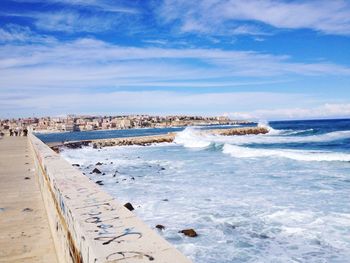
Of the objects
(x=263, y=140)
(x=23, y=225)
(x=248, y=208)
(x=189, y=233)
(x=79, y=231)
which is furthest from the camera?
(x=263, y=140)

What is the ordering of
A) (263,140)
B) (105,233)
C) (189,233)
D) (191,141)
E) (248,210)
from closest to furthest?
(105,233) < (189,233) < (248,210) < (191,141) < (263,140)

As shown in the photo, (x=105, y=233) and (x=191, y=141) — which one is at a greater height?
(x=105, y=233)

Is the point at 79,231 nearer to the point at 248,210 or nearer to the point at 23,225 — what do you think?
the point at 23,225

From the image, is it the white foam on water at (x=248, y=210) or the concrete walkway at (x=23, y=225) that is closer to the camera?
the concrete walkway at (x=23, y=225)

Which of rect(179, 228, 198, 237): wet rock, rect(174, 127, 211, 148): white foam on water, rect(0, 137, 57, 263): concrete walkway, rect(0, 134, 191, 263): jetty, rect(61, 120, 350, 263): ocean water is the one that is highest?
rect(0, 134, 191, 263): jetty

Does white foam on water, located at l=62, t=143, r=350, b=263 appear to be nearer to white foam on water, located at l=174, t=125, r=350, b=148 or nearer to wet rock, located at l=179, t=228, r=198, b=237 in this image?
wet rock, located at l=179, t=228, r=198, b=237

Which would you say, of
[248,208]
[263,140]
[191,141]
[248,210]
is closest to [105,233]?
[248,210]

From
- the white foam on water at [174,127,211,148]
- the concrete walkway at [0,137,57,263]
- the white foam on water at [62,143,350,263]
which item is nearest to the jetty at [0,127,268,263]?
the concrete walkway at [0,137,57,263]

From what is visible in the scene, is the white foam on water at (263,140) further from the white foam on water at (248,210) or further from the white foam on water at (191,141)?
the white foam on water at (248,210)

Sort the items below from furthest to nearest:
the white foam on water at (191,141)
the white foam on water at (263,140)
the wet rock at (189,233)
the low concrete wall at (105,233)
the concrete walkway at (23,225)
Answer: the white foam on water at (263,140) → the white foam on water at (191,141) → the wet rock at (189,233) → the concrete walkway at (23,225) → the low concrete wall at (105,233)

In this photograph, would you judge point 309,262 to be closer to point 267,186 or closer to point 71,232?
point 71,232

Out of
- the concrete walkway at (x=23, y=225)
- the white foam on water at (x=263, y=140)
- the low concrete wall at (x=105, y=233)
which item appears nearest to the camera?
the low concrete wall at (x=105, y=233)

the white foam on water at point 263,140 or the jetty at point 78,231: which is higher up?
the jetty at point 78,231

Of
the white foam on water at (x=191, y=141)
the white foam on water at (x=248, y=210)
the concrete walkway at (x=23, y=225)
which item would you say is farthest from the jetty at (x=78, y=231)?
the white foam on water at (x=191, y=141)
